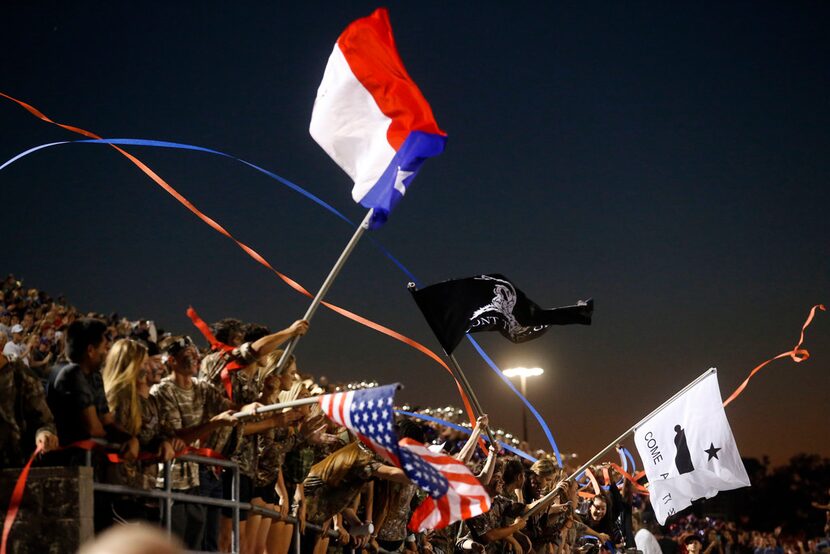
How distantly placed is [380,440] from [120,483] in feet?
6.17

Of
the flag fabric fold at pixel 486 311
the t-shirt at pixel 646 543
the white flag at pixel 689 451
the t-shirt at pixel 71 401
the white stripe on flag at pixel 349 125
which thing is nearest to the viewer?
the t-shirt at pixel 71 401

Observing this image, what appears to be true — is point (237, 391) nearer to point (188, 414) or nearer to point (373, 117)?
point (188, 414)

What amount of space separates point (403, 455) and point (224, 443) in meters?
1.70

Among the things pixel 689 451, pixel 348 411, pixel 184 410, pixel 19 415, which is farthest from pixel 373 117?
pixel 689 451

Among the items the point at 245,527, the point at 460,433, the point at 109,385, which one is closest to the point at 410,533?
the point at 245,527

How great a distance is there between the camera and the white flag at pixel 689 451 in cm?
1418

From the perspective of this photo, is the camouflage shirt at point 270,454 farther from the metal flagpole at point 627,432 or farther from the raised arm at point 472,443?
the metal flagpole at point 627,432

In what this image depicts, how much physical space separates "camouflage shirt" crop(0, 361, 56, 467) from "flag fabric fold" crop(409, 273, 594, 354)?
5168mm

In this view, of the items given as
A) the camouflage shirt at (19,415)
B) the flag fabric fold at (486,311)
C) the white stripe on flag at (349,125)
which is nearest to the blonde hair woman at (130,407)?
the camouflage shirt at (19,415)

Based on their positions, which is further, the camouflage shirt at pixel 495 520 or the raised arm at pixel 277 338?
the camouflage shirt at pixel 495 520

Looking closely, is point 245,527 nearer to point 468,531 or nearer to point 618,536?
point 468,531

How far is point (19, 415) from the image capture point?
729cm

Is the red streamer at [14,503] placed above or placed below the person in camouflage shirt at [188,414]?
below

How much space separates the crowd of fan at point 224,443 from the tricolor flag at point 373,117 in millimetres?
1923
